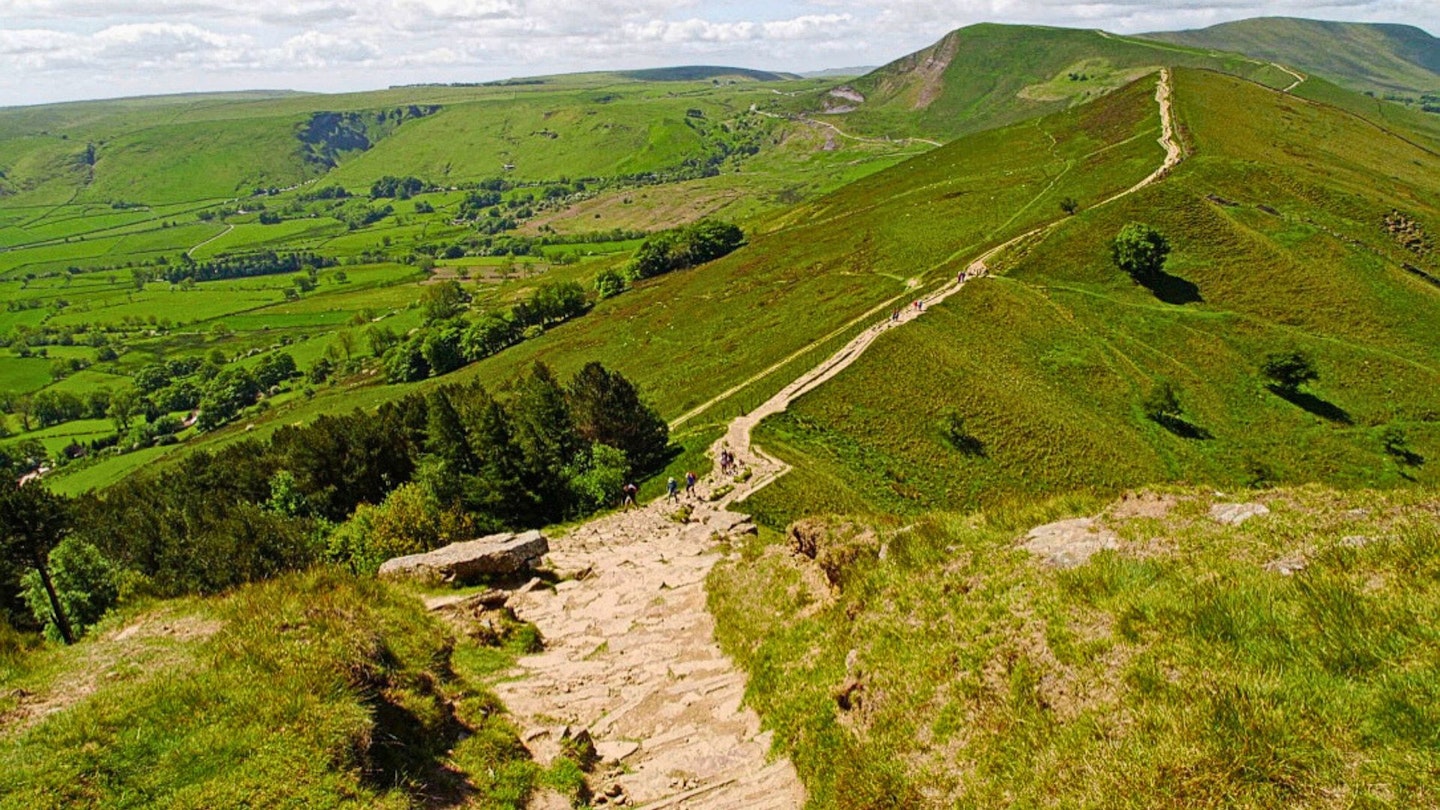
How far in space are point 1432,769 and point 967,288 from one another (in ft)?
250

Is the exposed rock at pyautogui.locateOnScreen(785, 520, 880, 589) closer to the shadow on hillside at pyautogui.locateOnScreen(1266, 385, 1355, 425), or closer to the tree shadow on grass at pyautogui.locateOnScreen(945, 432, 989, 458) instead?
the tree shadow on grass at pyautogui.locateOnScreen(945, 432, 989, 458)

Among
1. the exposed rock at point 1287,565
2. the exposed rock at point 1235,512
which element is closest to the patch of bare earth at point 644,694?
the exposed rock at point 1287,565

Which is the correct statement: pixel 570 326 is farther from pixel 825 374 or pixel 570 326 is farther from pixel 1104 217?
pixel 1104 217

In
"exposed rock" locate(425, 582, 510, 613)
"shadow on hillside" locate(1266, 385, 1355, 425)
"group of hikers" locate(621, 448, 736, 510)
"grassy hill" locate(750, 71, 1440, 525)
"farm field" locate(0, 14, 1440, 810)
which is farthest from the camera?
"shadow on hillside" locate(1266, 385, 1355, 425)

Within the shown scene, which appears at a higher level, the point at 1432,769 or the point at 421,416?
the point at 1432,769

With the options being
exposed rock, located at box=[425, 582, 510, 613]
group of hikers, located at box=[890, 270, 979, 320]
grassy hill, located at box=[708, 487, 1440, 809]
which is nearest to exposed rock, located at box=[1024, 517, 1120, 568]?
grassy hill, located at box=[708, 487, 1440, 809]

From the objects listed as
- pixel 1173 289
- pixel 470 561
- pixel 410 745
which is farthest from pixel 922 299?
pixel 410 745

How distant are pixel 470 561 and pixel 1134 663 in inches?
909

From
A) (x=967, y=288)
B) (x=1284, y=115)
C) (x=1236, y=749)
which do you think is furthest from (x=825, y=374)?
(x=1284, y=115)

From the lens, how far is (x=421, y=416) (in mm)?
64125

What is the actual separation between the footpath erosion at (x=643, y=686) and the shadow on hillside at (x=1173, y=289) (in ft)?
224

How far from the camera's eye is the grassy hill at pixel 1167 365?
54.2 metres

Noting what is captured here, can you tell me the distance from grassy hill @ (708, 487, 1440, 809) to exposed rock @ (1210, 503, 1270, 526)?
0.32 metres

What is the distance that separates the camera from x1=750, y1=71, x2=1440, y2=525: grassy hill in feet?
178
